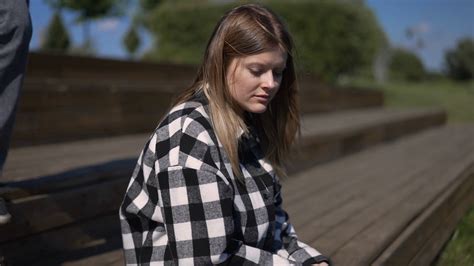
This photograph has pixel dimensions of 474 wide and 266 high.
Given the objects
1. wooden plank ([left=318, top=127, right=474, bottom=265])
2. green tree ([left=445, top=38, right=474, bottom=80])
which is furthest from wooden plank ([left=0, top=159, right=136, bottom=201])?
green tree ([left=445, top=38, right=474, bottom=80])

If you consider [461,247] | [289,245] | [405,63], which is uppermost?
[289,245]

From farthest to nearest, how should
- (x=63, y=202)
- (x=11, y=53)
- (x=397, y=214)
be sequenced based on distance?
(x=397, y=214) < (x=63, y=202) < (x=11, y=53)

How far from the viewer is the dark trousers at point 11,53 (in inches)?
63.6

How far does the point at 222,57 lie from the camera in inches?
56.1

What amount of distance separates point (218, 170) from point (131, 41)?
22.3 metres

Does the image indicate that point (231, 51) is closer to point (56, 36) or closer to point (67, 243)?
point (67, 243)

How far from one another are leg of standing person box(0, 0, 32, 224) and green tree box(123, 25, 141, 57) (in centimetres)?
2129

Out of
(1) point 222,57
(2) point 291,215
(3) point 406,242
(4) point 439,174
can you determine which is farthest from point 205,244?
(4) point 439,174

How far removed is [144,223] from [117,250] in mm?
788

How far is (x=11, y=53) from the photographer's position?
5.32 feet

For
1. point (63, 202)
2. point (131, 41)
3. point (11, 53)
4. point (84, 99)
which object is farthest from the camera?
point (131, 41)

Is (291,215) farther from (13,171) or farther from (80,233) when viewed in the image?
(13,171)

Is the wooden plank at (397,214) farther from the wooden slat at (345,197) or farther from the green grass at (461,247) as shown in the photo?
the green grass at (461,247)

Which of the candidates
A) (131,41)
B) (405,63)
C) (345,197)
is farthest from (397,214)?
(405,63)
